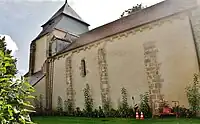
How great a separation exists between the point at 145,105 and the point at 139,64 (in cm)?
235

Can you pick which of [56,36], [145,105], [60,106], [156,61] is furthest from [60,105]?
[156,61]

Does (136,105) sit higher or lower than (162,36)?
lower

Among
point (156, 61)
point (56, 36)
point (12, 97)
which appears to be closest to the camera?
point (12, 97)

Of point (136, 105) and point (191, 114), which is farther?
point (136, 105)

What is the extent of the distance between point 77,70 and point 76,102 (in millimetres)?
2289

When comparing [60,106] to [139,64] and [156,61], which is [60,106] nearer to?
[139,64]

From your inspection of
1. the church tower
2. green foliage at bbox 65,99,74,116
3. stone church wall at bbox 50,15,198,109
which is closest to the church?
stone church wall at bbox 50,15,198,109

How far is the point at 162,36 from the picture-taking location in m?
11.9

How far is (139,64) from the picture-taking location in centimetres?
1245

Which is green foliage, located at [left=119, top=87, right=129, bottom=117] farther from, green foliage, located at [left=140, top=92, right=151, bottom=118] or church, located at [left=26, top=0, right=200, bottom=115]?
green foliage, located at [left=140, top=92, right=151, bottom=118]

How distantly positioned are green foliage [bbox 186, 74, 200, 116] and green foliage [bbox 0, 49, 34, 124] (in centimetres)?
918

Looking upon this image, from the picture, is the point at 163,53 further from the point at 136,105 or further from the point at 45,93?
the point at 45,93

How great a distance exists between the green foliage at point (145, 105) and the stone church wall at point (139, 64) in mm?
268

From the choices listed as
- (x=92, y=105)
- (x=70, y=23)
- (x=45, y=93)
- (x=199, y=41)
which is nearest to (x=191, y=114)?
(x=199, y=41)
